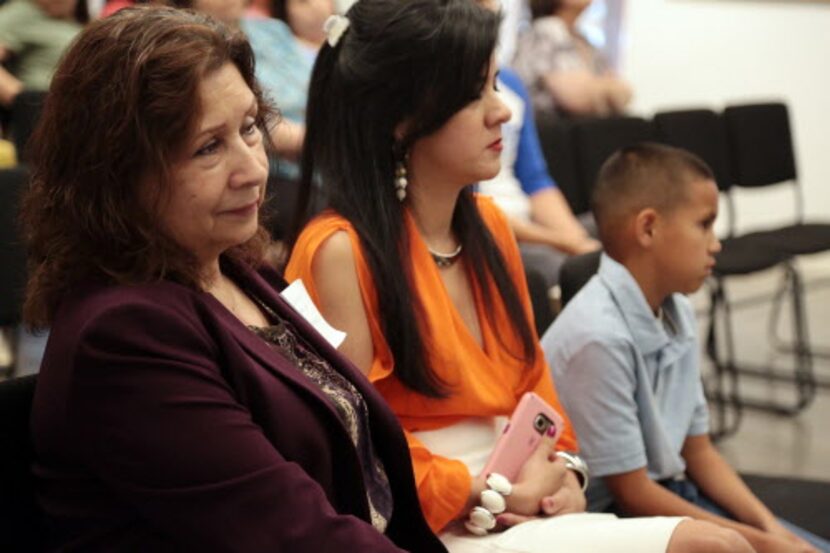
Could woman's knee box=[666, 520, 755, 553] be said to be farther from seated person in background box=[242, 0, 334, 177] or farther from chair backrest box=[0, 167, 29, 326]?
seated person in background box=[242, 0, 334, 177]

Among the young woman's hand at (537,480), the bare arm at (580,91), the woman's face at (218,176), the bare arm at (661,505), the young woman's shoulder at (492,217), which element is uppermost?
the woman's face at (218,176)

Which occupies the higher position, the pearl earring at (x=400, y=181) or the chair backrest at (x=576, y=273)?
the pearl earring at (x=400, y=181)

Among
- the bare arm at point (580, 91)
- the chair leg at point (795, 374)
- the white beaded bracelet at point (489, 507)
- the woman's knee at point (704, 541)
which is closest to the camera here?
the woman's knee at point (704, 541)

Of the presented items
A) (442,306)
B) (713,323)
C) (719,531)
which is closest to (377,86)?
(442,306)

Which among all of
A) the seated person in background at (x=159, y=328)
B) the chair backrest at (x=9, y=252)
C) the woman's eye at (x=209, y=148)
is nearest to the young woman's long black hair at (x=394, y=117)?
the seated person in background at (x=159, y=328)

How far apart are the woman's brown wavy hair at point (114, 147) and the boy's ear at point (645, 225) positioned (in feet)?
3.77

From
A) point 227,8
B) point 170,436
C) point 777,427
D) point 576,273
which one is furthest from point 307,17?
point 170,436

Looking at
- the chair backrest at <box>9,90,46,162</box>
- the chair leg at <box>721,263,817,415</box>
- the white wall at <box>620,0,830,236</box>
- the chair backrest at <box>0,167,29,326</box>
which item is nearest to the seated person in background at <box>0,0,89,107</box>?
the chair backrest at <box>9,90,46,162</box>

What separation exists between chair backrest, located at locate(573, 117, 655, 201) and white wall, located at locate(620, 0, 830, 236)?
219 cm

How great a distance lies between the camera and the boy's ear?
2.23m

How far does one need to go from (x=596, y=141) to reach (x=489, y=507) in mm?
2858

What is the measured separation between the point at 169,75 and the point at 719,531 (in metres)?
0.97

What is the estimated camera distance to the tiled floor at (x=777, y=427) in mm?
3768

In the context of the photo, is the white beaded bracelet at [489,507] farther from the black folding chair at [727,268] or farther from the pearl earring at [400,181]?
the black folding chair at [727,268]
